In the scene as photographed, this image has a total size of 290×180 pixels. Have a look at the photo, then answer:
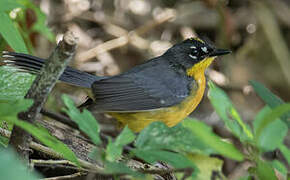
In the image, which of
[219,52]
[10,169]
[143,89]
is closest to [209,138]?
[10,169]

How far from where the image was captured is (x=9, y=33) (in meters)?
2.67

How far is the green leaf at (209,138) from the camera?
1.59 metres

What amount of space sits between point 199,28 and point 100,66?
2233 millimetres

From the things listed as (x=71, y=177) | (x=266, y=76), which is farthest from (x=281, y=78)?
(x=71, y=177)

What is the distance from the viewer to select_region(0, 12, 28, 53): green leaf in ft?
8.54

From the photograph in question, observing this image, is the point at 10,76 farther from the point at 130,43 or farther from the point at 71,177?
the point at 130,43

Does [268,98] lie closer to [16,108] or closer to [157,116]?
[16,108]

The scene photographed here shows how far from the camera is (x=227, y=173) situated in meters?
6.58

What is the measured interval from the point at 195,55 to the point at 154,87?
2.32 feet

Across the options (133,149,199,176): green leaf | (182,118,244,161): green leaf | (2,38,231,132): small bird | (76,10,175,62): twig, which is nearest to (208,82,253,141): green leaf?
(182,118,244,161): green leaf

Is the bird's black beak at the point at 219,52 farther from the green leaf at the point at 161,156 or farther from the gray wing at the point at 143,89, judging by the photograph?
the green leaf at the point at 161,156

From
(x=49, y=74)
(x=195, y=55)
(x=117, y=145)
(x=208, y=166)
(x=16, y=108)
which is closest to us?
(x=16, y=108)

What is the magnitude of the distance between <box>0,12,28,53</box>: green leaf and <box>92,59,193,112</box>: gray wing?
150 centimetres

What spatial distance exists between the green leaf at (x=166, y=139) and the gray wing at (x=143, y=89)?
2.49 metres
